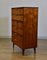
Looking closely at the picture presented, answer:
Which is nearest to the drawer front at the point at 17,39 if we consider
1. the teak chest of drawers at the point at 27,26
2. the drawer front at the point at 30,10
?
the teak chest of drawers at the point at 27,26

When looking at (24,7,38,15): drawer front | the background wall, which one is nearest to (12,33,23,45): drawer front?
(24,7,38,15): drawer front

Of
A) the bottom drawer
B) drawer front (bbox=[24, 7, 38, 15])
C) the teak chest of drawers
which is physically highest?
drawer front (bbox=[24, 7, 38, 15])

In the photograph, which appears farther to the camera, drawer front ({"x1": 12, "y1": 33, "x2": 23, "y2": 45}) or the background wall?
the background wall

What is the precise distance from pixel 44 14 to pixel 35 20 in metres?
2.06

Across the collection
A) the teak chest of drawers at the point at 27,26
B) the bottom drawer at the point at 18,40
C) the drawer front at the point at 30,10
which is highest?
the drawer front at the point at 30,10

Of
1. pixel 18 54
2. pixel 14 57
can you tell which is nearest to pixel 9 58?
pixel 14 57

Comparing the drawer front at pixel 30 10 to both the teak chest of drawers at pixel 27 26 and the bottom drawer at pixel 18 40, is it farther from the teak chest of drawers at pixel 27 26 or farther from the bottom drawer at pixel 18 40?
the bottom drawer at pixel 18 40

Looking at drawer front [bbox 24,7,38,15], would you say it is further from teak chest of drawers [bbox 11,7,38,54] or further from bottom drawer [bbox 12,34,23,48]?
bottom drawer [bbox 12,34,23,48]

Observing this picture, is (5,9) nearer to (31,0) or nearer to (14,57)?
(31,0)

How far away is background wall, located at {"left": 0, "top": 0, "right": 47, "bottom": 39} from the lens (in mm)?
5129

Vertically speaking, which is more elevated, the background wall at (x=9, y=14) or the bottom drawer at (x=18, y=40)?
the background wall at (x=9, y=14)

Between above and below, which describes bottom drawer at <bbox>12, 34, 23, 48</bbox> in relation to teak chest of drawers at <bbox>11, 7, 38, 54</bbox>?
below

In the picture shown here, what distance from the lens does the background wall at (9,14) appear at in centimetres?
513

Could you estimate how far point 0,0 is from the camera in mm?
5125
